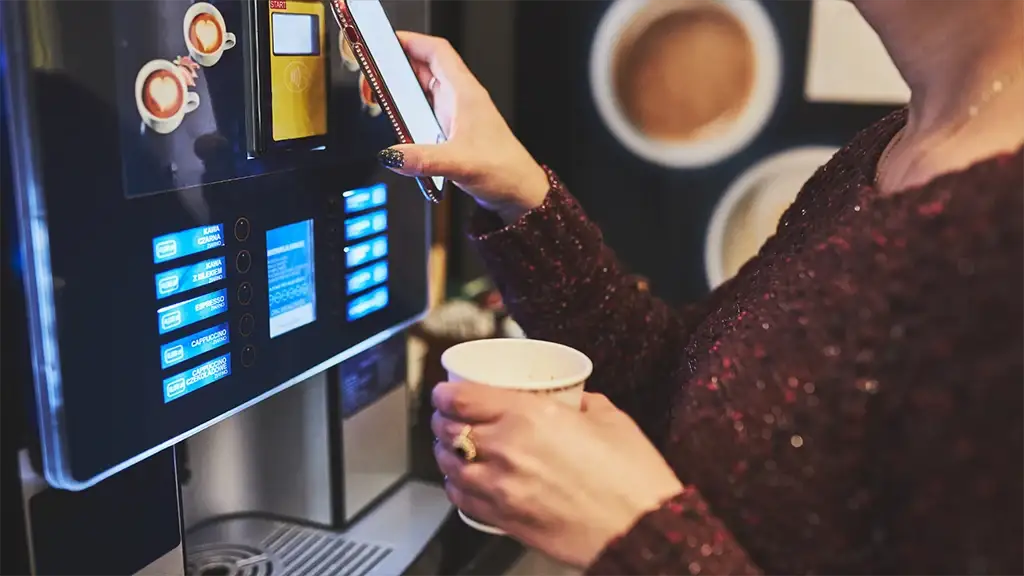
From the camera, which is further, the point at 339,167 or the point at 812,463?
the point at 339,167

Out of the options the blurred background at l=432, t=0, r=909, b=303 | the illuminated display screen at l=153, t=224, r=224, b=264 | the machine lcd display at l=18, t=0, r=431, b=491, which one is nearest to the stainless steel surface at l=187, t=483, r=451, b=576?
the machine lcd display at l=18, t=0, r=431, b=491

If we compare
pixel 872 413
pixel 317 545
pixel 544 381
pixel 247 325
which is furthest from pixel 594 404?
pixel 317 545

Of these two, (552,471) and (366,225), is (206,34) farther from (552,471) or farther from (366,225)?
(552,471)

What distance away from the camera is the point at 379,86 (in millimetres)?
694

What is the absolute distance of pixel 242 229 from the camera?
65 cm

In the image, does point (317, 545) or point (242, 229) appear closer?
point (242, 229)

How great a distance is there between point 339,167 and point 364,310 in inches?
5.1

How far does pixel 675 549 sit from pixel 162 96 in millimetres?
403

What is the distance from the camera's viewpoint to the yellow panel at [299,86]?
0.67m

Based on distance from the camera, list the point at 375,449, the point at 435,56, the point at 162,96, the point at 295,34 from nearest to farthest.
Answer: the point at 162,96 → the point at 295,34 → the point at 435,56 → the point at 375,449

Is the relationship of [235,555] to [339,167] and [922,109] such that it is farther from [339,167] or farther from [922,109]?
[922,109]

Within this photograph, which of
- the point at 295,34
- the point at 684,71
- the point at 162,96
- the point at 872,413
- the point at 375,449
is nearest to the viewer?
the point at 872,413

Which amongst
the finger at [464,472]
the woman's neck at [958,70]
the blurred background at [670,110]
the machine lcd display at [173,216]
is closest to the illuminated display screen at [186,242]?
the machine lcd display at [173,216]

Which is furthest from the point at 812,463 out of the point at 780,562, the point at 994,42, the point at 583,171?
the point at 583,171
